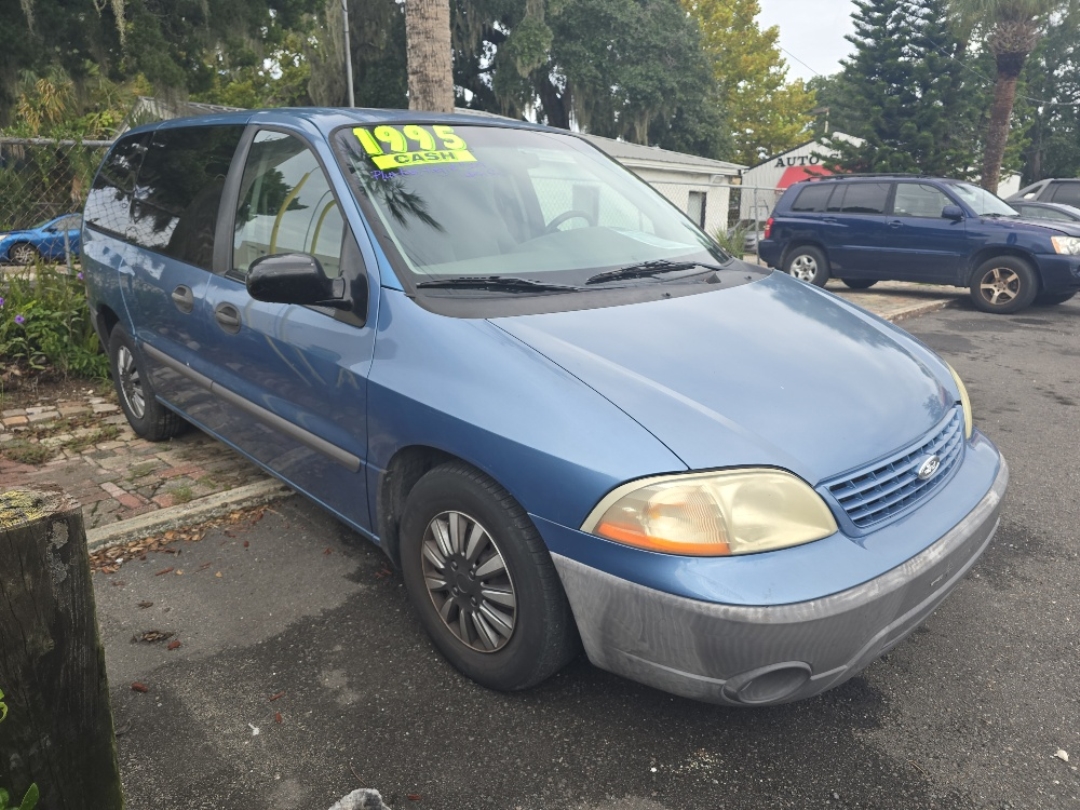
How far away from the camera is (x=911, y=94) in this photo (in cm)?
3042

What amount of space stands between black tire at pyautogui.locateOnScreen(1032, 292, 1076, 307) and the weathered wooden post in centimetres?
1162

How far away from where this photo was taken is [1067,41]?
48344 mm

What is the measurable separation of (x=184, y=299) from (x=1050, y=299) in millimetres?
11131

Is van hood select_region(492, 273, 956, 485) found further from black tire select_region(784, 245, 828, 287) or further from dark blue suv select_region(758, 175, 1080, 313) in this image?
black tire select_region(784, 245, 828, 287)

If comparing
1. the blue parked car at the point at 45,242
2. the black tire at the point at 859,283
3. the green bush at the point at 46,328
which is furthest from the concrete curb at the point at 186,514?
the black tire at the point at 859,283

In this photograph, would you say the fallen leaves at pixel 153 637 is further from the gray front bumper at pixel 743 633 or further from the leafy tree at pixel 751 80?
the leafy tree at pixel 751 80

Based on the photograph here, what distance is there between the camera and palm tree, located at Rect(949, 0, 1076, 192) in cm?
2150

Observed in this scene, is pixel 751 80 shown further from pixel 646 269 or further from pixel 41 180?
pixel 646 269

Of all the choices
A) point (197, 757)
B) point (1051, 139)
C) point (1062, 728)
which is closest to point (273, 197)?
point (197, 757)

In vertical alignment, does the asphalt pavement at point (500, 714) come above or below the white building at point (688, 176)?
below

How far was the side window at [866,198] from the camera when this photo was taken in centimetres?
1117

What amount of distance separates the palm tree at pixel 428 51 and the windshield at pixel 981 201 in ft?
23.7

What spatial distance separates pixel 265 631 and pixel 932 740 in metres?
2.17

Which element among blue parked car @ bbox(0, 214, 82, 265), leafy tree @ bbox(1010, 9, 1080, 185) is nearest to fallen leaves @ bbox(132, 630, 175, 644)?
blue parked car @ bbox(0, 214, 82, 265)
